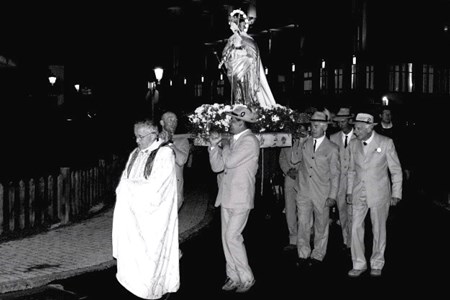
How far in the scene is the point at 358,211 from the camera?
869 centimetres

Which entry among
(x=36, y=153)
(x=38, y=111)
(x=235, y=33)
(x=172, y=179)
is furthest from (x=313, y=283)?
(x=38, y=111)

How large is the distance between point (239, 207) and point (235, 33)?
4.96 m

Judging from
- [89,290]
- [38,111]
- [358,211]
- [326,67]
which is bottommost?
[89,290]

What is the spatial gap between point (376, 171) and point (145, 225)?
11.4 feet

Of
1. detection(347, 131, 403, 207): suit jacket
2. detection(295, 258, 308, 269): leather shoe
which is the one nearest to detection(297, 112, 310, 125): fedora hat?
detection(347, 131, 403, 207): suit jacket

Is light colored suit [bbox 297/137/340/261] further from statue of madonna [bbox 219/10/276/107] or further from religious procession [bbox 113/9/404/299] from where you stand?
statue of madonna [bbox 219/10/276/107]

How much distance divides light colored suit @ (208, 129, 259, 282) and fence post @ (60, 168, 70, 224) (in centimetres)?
537

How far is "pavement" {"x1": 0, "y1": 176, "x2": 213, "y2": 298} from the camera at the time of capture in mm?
8172

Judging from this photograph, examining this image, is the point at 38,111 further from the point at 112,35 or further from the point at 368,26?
the point at 368,26

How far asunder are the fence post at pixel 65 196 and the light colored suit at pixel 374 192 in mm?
5691

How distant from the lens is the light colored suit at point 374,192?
8.58 m

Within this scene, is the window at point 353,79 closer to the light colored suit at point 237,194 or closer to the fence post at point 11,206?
the fence post at point 11,206

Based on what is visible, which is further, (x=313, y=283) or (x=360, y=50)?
(x=360, y=50)

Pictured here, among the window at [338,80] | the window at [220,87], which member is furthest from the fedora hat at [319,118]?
the window at [220,87]
